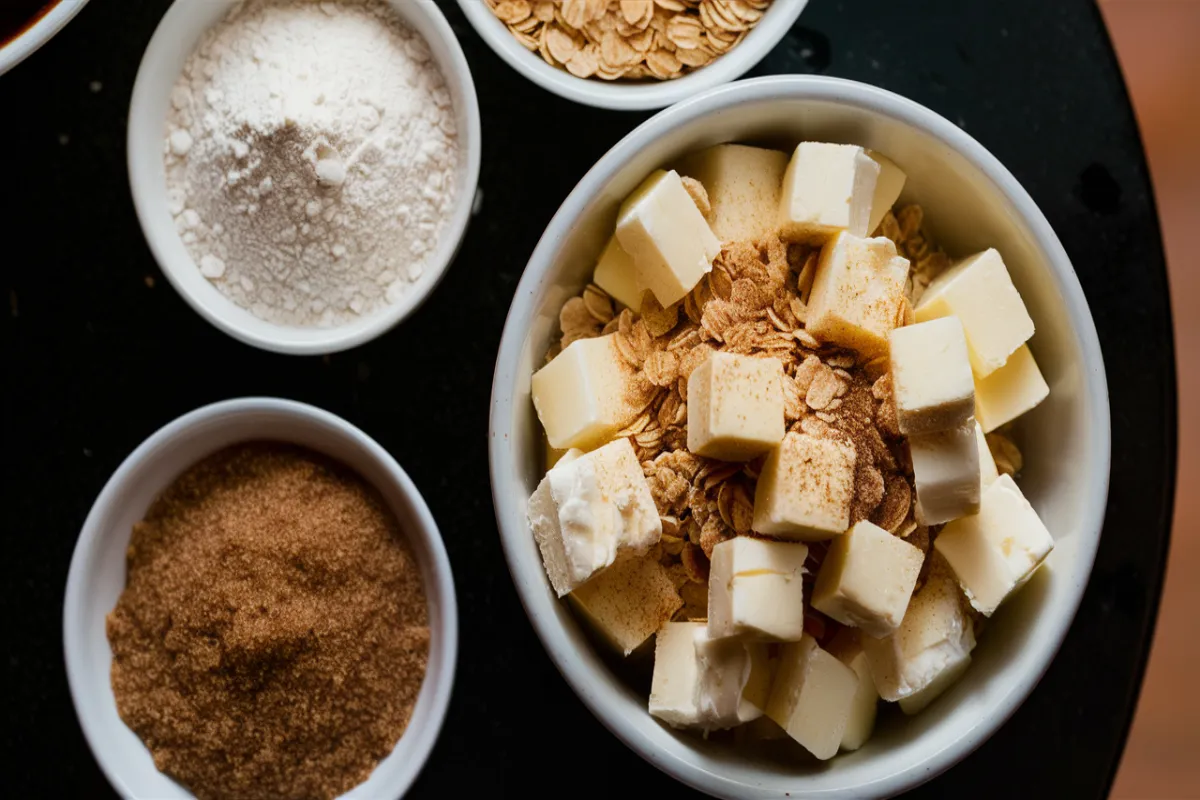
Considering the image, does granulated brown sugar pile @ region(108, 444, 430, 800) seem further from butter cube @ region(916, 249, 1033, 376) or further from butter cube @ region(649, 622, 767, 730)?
butter cube @ region(916, 249, 1033, 376)

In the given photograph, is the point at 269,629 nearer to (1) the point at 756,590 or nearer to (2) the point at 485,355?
(2) the point at 485,355

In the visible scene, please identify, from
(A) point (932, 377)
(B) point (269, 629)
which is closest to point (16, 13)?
(B) point (269, 629)

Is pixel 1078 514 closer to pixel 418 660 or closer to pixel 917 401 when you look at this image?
pixel 917 401

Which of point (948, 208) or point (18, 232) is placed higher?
point (948, 208)

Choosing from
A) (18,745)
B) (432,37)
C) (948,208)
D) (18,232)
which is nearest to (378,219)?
(432,37)

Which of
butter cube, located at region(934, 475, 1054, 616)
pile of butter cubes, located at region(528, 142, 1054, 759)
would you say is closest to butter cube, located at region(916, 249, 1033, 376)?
pile of butter cubes, located at region(528, 142, 1054, 759)

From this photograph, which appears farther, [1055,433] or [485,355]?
[485,355]
